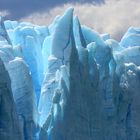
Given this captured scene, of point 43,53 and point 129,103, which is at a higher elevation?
point 43,53

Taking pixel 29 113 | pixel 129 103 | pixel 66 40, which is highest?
pixel 66 40

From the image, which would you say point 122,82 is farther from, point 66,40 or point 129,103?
point 66,40

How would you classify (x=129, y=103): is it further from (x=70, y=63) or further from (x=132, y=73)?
(x=70, y=63)

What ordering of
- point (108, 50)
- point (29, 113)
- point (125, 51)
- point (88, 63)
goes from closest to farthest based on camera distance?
point (29, 113)
point (88, 63)
point (108, 50)
point (125, 51)

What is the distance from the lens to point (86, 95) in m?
18.0

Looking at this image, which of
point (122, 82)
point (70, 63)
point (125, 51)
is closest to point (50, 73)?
point (70, 63)

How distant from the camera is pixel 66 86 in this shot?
56.0 ft

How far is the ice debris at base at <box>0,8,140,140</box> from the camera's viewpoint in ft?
52.9

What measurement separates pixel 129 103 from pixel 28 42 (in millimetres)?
3904

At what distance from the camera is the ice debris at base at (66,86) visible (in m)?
16.1

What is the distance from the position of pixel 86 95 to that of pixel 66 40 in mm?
1703

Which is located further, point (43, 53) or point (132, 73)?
point (132, 73)

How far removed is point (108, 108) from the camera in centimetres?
1923

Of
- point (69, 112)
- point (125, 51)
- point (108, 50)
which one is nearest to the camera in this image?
point (69, 112)
